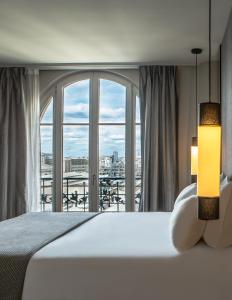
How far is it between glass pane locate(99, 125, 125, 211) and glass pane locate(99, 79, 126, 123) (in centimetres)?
14

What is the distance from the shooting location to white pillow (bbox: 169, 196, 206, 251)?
2203mm

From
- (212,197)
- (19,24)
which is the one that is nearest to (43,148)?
(19,24)

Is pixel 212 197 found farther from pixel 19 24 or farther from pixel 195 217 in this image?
pixel 19 24

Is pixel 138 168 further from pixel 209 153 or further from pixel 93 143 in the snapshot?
pixel 209 153

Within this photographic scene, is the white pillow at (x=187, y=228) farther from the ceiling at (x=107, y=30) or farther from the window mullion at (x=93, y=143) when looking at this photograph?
the window mullion at (x=93, y=143)

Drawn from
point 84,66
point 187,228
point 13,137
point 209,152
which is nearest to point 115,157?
point 84,66

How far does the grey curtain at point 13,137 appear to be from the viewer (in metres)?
5.29

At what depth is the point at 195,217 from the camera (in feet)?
7.36

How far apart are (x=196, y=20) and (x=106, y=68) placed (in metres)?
2.04

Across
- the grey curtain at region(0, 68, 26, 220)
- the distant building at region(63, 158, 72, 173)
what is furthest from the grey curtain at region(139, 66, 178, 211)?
the grey curtain at region(0, 68, 26, 220)

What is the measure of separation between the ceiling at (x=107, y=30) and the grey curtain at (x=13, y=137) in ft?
1.19

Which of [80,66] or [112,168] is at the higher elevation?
[80,66]

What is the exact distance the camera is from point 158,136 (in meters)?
5.10

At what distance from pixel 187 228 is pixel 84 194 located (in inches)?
137
